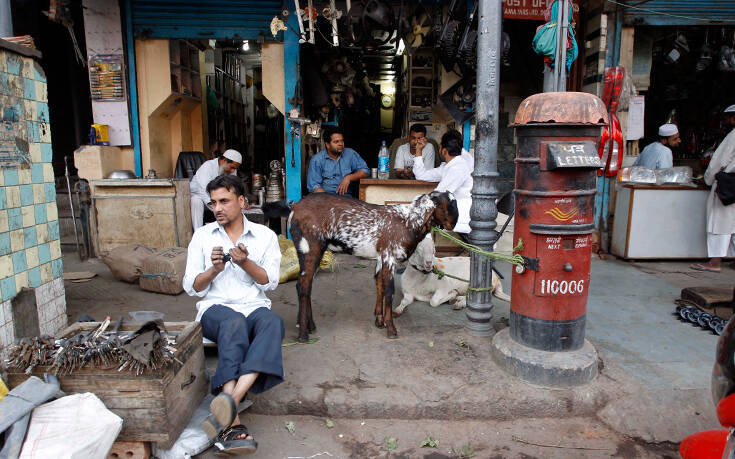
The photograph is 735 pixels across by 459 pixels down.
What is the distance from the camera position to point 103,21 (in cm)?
688

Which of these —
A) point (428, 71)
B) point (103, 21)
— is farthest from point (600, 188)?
point (103, 21)

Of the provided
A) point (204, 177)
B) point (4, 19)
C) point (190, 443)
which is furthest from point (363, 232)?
point (204, 177)

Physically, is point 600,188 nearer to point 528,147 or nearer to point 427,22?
point 427,22

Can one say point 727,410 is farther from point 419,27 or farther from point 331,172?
point 419,27

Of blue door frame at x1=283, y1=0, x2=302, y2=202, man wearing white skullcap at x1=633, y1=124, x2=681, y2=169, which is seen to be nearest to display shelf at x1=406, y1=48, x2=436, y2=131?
blue door frame at x1=283, y1=0, x2=302, y2=202

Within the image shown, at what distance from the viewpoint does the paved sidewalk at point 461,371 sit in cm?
307

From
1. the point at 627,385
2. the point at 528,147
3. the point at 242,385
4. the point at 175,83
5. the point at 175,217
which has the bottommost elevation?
the point at 627,385

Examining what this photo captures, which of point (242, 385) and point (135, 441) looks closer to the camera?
point (135, 441)

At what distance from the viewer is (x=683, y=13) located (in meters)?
6.88

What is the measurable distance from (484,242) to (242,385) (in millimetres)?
2192

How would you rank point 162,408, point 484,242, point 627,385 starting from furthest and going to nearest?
1. point 484,242
2. point 627,385
3. point 162,408

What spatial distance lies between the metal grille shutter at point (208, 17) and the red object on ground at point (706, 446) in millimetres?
6922

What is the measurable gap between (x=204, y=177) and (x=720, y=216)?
713cm

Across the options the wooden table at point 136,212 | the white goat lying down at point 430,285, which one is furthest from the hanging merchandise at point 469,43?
the wooden table at point 136,212
